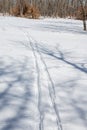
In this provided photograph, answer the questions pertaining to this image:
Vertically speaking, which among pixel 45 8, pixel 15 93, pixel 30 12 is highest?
pixel 45 8

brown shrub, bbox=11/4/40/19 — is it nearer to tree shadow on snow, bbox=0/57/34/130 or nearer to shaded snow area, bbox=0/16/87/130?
shaded snow area, bbox=0/16/87/130

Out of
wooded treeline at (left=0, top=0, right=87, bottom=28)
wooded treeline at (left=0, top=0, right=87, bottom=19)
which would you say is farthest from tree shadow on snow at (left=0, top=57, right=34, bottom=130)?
wooded treeline at (left=0, top=0, right=87, bottom=19)

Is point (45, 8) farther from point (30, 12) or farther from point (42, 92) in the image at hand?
point (42, 92)

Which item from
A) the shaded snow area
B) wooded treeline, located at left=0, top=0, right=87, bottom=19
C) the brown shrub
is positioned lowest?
the shaded snow area

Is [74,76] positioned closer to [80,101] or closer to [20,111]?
[80,101]

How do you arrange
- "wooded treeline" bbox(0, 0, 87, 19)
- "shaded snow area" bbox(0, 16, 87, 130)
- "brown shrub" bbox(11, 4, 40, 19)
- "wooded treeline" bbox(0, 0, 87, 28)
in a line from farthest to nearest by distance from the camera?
"wooded treeline" bbox(0, 0, 87, 19) < "wooded treeline" bbox(0, 0, 87, 28) < "brown shrub" bbox(11, 4, 40, 19) < "shaded snow area" bbox(0, 16, 87, 130)

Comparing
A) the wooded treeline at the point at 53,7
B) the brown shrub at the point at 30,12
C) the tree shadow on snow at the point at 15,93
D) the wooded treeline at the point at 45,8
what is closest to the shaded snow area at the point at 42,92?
the tree shadow on snow at the point at 15,93

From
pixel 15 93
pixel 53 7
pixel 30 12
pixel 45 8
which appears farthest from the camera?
pixel 45 8

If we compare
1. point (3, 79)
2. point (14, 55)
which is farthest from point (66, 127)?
point (14, 55)

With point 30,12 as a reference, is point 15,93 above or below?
below

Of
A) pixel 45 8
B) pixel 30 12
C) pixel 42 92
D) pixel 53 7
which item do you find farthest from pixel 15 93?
pixel 45 8

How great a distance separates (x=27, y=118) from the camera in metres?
4.98

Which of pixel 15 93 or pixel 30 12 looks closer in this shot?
pixel 15 93

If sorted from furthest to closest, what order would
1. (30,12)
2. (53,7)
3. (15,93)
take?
(53,7) → (30,12) → (15,93)
